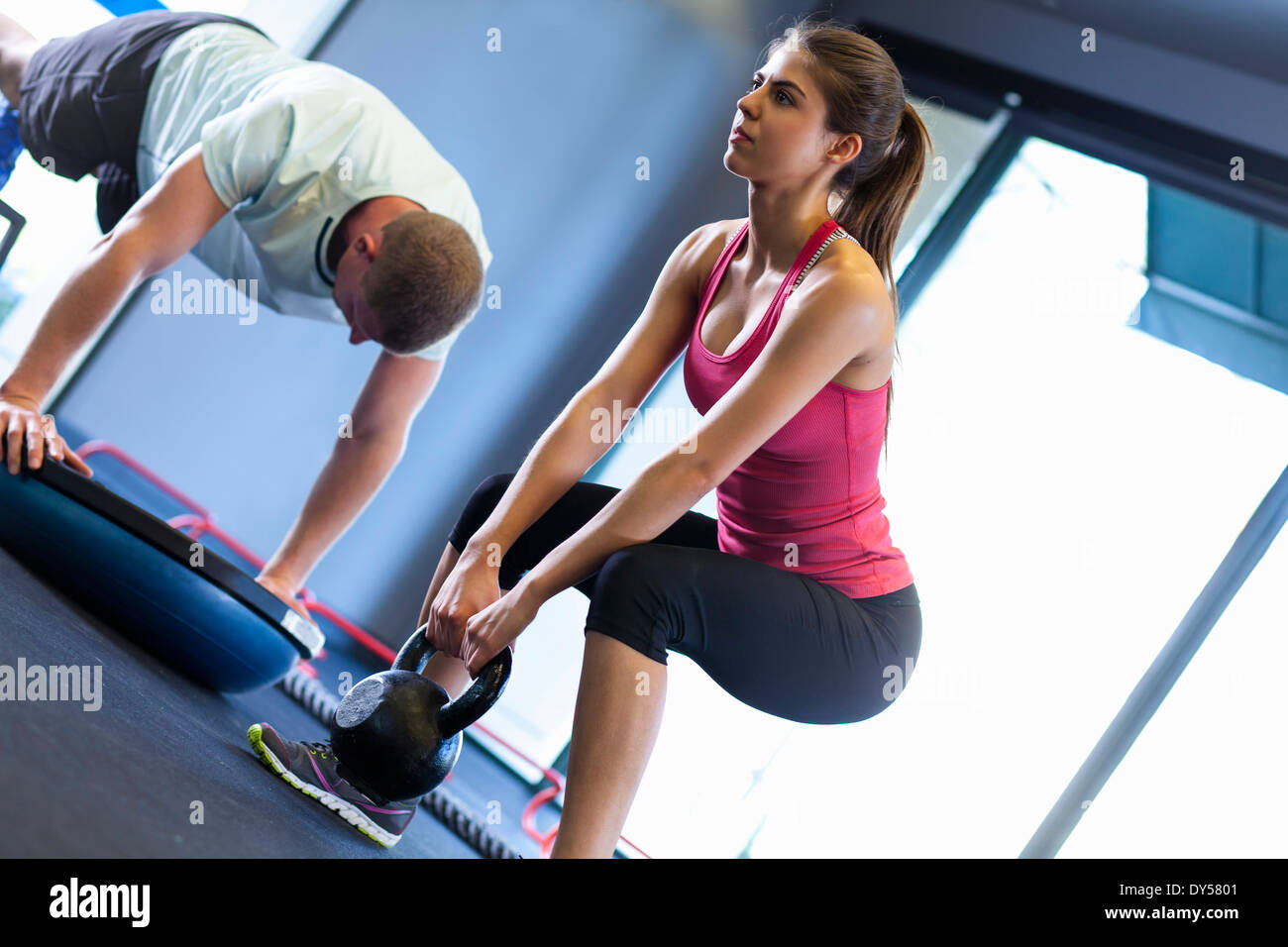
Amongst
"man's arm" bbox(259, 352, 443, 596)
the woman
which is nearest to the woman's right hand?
the woman

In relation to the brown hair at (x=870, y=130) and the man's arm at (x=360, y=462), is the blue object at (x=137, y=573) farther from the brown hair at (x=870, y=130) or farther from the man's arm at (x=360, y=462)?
the brown hair at (x=870, y=130)

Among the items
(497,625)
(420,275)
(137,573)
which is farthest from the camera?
(420,275)

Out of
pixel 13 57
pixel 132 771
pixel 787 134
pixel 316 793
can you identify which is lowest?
pixel 316 793

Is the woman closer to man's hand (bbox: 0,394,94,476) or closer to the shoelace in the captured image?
the shoelace

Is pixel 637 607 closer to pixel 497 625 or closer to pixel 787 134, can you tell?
pixel 497 625

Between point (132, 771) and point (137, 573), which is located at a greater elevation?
point (132, 771)

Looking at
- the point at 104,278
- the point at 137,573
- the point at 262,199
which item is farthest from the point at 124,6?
the point at 137,573

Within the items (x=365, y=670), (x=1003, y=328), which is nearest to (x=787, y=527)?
(x=1003, y=328)

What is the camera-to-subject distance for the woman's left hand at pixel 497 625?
130 cm

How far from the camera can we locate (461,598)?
144 centimetres

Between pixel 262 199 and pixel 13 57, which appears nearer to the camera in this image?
pixel 262 199

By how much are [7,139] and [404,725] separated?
2.46m
